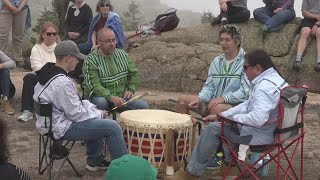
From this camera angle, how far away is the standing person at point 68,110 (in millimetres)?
4605

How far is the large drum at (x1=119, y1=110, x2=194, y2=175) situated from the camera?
4746 millimetres

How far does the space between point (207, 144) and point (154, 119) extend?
0.51 m

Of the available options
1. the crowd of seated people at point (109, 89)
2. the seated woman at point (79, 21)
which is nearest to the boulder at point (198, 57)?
the seated woman at point (79, 21)

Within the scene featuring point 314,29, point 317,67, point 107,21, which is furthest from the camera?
point 314,29

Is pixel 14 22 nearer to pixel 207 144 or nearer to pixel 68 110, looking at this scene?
pixel 68 110

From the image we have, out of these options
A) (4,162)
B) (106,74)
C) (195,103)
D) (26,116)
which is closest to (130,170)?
(4,162)

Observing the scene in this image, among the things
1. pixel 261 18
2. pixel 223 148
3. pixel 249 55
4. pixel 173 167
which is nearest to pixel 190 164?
pixel 173 167

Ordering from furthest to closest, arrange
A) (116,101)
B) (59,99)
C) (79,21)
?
(79,21) → (116,101) → (59,99)

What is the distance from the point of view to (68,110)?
15.1ft

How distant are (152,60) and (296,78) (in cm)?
242

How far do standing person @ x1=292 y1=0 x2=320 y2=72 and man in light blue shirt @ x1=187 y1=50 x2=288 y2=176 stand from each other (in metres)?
4.70

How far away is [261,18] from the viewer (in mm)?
9953

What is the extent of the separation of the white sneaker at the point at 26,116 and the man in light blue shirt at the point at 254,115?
296cm

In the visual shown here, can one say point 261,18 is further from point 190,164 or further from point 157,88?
point 190,164
